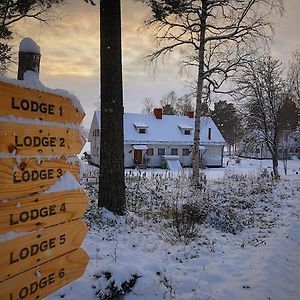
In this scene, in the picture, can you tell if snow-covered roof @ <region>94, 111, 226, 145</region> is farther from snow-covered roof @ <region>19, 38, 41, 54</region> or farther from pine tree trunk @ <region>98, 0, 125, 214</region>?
snow-covered roof @ <region>19, 38, 41, 54</region>

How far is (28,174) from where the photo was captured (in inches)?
79.4

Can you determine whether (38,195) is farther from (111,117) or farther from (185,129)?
(185,129)

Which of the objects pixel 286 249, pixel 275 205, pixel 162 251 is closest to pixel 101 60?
pixel 162 251

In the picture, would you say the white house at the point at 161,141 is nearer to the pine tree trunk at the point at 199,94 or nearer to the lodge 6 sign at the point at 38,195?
the pine tree trunk at the point at 199,94

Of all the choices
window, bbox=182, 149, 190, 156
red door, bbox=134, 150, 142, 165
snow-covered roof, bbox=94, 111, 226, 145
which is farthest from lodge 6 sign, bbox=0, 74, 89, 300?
window, bbox=182, 149, 190, 156

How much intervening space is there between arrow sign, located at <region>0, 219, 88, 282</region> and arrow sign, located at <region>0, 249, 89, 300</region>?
0.04m

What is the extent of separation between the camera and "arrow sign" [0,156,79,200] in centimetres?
185

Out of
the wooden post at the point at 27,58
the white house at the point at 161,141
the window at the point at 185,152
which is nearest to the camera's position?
the wooden post at the point at 27,58

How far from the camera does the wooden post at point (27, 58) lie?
7.33 feet

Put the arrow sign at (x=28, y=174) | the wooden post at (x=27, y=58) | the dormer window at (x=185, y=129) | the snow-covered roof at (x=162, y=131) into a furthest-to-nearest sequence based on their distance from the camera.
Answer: the dormer window at (x=185, y=129), the snow-covered roof at (x=162, y=131), the wooden post at (x=27, y=58), the arrow sign at (x=28, y=174)

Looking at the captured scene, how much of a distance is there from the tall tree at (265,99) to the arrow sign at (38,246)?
73.1 feet

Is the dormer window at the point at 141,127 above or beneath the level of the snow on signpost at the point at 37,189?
above

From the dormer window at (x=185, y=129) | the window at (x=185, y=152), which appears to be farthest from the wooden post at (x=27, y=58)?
the dormer window at (x=185, y=129)

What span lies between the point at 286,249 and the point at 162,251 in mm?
2794
